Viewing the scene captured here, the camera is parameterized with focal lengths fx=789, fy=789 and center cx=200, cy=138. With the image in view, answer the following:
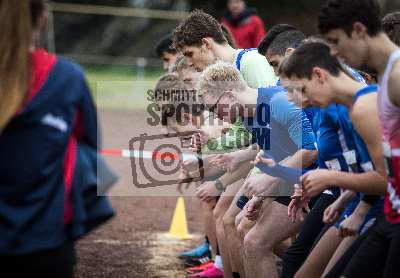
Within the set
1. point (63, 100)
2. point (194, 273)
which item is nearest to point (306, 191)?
point (63, 100)

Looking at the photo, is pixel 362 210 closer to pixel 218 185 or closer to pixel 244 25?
pixel 218 185

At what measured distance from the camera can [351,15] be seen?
3875 millimetres

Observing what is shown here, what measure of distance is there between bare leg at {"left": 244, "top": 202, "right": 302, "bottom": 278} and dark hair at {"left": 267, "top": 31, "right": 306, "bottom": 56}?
4.62 ft

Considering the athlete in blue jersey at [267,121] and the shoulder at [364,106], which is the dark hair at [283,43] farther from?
the shoulder at [364,106]

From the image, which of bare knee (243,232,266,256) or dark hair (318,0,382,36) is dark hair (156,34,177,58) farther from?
dark hair (318,0,382,36)

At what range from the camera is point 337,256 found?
169 inches

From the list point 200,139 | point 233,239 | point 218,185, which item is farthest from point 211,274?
point 200,139

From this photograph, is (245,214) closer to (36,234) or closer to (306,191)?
(306,191)

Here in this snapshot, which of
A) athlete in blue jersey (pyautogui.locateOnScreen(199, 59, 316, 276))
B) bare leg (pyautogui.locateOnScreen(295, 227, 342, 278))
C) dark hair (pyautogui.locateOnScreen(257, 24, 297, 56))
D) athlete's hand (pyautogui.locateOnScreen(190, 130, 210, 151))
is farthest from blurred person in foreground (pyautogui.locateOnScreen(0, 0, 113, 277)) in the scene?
dark hair (pyautogui.locateOnScreen(257, 24, 297, 56))

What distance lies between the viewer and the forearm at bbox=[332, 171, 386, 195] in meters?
3.90

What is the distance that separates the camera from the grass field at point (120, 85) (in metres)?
19.8

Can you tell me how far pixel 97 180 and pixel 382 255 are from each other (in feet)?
4.75

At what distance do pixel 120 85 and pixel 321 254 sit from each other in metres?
17.1

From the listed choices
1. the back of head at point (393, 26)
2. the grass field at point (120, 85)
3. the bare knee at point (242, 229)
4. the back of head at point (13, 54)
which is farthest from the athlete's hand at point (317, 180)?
the grass field at point (120, 85)
